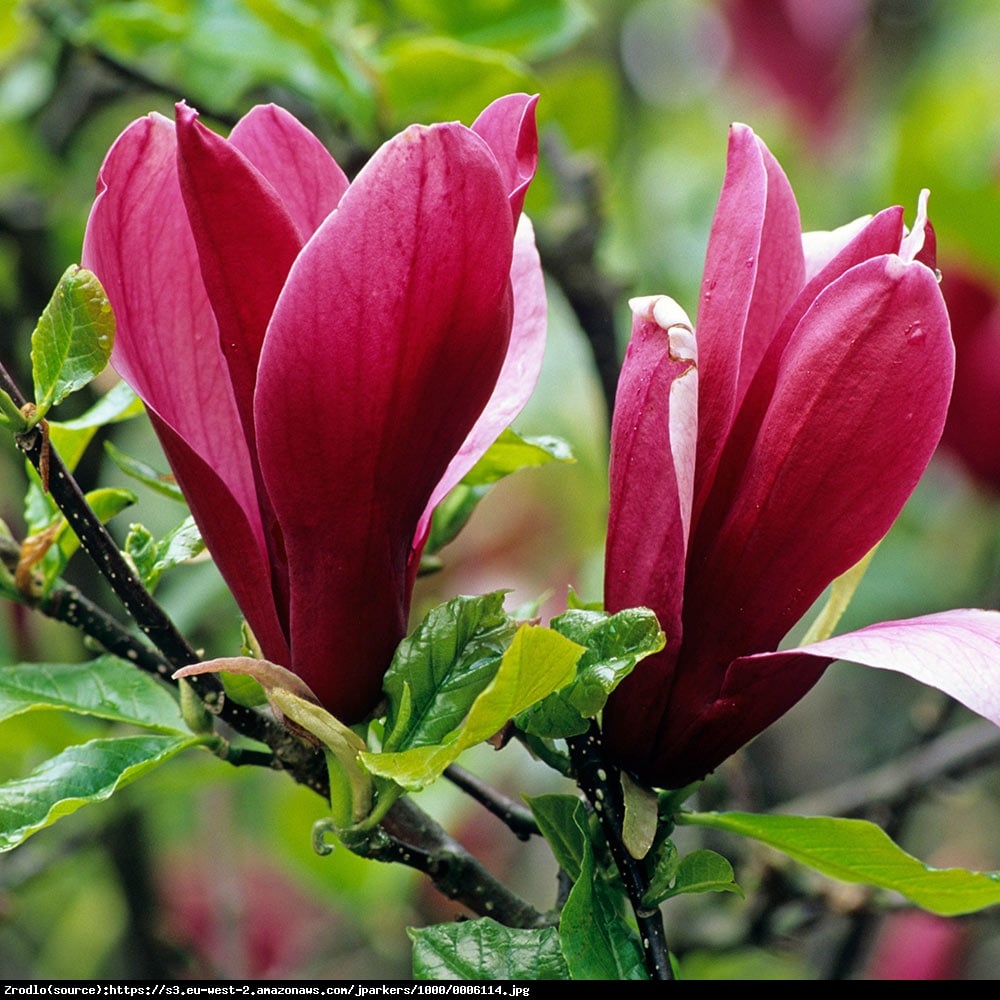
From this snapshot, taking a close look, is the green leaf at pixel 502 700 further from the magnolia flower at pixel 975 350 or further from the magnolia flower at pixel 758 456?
the magnolia flower at pixel 975 350

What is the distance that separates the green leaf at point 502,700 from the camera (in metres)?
0.43

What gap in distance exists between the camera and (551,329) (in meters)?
2.17

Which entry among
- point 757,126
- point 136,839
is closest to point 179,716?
point 136,839

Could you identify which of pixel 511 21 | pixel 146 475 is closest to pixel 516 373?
Answer: pixel 146 475

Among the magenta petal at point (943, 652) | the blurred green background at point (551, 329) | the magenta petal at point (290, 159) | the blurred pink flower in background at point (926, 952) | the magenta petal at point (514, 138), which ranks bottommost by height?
the blurred pink flower in background at point (926, 952)

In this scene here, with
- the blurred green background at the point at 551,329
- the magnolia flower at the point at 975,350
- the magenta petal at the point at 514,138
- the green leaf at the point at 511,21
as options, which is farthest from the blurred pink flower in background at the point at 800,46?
the magenta petal at the point at 514,138

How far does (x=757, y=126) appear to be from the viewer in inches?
97.5

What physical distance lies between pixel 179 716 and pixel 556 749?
0.17 meters

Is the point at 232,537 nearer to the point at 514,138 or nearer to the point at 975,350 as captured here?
the point at 514,138

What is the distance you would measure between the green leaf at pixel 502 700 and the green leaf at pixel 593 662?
0.06 feet

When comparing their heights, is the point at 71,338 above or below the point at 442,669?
above

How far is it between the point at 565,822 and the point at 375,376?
0.20 m

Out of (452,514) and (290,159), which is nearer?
(290,159)
